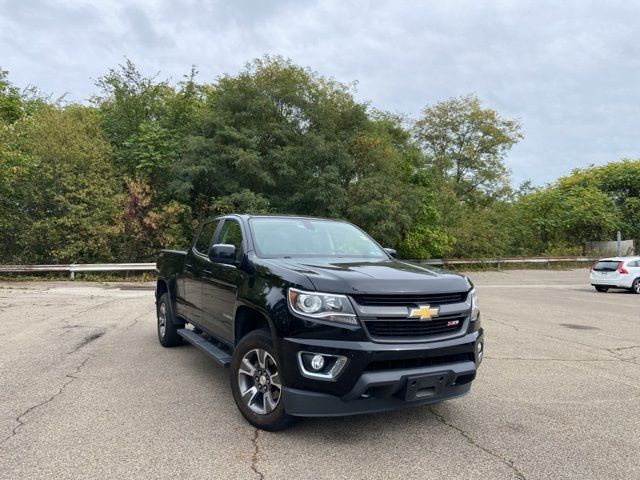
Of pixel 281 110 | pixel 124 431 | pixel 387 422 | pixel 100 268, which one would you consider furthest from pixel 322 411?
pixel 281 110

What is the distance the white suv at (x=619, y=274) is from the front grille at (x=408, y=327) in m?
17.7

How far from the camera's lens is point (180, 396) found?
4688 millimetres

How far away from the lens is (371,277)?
11.7 ft

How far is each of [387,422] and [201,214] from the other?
1908cm

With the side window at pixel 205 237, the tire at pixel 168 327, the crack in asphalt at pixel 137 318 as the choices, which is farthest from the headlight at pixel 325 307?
the crack in asphalt at pixel 137 318

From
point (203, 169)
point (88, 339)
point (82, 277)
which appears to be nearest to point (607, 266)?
point (203, 169)

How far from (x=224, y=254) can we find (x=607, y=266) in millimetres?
18745

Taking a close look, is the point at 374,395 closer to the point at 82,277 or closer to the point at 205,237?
the point at 205,237

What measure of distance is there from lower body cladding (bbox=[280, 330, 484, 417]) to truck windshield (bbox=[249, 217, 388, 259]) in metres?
1.30

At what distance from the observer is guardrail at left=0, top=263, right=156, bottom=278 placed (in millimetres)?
18375

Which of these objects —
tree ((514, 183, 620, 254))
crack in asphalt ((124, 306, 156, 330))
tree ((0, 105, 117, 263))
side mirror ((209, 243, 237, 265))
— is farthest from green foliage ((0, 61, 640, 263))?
side mirror ((209, 243, 237, 265))

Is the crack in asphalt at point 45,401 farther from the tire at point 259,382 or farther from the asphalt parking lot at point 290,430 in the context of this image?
the tire at point 259,382

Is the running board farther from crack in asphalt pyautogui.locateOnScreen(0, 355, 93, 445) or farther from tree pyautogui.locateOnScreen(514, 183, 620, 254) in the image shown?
tree pyautogui.locateOnScreen(514, 183, 620, 254)

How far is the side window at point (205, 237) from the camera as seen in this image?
5.70 meters
